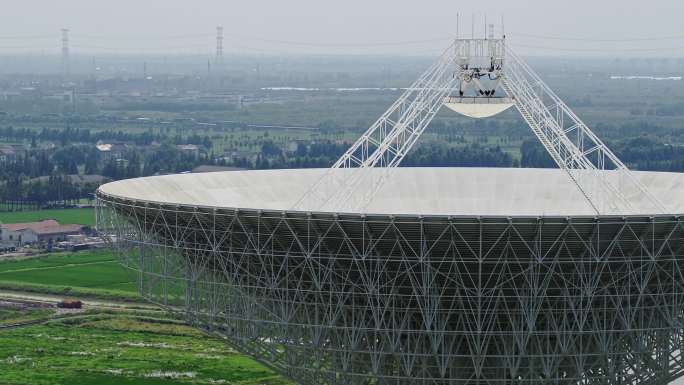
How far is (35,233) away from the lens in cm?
11106

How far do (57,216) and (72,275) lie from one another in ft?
114

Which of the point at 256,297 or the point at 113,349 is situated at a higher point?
the point at 256,297

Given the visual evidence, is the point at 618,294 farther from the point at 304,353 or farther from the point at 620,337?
the point at 304,353

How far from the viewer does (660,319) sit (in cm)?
3531

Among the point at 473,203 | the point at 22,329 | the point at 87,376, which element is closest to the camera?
the point at 473,203

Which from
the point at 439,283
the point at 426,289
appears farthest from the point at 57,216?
the point at 426,289

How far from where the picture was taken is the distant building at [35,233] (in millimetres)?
110438

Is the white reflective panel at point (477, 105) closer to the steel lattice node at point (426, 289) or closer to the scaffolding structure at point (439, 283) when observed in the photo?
the scaffolding structure at point (439, 283)

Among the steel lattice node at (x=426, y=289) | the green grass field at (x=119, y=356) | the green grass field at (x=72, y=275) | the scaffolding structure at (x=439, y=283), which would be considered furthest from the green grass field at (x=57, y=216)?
the scaffolding structure at (x=439, y=283)

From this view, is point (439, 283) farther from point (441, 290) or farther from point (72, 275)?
point (72, 275)

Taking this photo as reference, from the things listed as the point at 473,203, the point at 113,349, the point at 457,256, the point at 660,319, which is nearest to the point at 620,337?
the point at 660,319

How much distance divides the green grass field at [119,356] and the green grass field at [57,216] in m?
45.6

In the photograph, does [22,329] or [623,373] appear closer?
[623,373]

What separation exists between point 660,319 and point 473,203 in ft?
31.6
